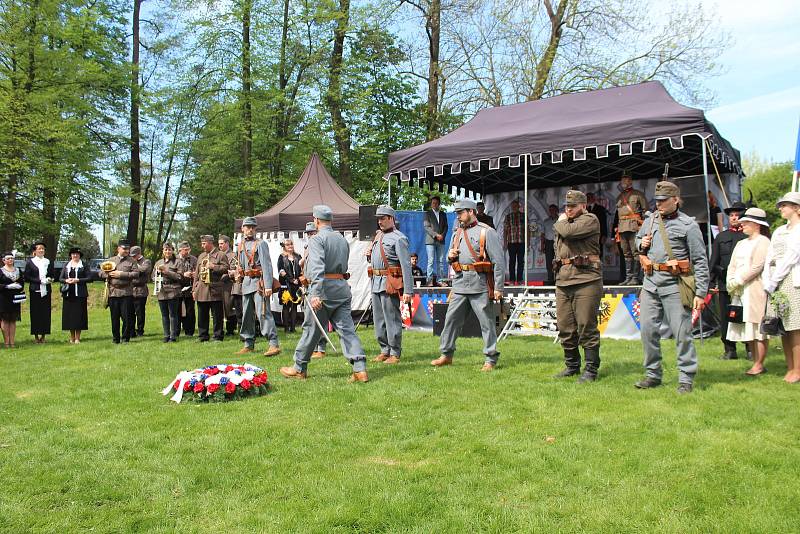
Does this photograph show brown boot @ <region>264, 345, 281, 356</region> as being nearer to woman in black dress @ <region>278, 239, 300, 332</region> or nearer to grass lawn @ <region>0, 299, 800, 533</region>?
grass lawn @ <region>0, 299, 800, 533</region>

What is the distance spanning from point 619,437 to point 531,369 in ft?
9.50

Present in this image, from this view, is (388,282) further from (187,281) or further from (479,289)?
(187,281)

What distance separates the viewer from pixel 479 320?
7883 millimetres

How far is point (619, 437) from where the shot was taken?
15.4 feet

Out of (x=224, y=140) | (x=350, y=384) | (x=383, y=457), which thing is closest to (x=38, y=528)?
(x=383, y=457)

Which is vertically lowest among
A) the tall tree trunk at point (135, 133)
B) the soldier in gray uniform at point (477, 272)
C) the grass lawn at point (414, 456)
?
the grass lawn at point (414, 456)

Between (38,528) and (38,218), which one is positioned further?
(38,218)

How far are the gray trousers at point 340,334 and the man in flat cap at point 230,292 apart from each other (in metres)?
3.68

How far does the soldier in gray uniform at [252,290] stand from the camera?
9.44 metres

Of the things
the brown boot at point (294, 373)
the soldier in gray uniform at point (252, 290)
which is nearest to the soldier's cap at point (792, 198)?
the brown boot at point (294, 373)

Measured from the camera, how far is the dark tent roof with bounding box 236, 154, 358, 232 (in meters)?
15.3

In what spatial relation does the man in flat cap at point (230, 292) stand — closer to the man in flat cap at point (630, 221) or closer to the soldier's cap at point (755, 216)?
the man in flat cap at point (630, 221)

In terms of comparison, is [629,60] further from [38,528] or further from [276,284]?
[38,528]

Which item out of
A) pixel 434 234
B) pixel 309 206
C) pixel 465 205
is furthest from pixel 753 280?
pixel 309 206
